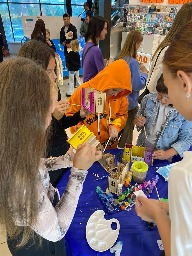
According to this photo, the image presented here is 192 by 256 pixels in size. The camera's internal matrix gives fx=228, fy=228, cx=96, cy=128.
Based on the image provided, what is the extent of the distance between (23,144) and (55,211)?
1.06 feet

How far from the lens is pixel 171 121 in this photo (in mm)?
1595

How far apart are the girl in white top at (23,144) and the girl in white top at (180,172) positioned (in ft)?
→ 1.31

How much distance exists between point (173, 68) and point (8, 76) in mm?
511

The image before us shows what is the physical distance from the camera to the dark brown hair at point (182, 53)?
68 centimetres

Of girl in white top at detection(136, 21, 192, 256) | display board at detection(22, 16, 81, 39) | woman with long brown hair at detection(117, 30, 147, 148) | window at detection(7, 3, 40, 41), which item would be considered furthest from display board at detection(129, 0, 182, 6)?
girl in white top at detection(136, 21, 192, 256)

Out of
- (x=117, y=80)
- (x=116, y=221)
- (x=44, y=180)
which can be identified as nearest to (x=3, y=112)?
(x=44, y=180)

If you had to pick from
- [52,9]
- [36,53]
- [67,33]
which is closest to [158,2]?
[67,33]

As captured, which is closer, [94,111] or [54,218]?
[54,218]

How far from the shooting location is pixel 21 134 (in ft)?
2.27

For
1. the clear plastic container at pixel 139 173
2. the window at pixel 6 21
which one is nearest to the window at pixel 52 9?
the window at pixel 6 21

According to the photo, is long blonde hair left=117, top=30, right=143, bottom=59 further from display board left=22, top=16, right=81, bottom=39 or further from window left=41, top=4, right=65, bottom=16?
window left=41, top=4, right=65, bottom=16

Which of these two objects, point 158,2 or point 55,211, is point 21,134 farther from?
point 158,2

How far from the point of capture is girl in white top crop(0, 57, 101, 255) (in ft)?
2.21

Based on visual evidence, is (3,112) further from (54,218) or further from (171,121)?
(171,121)
